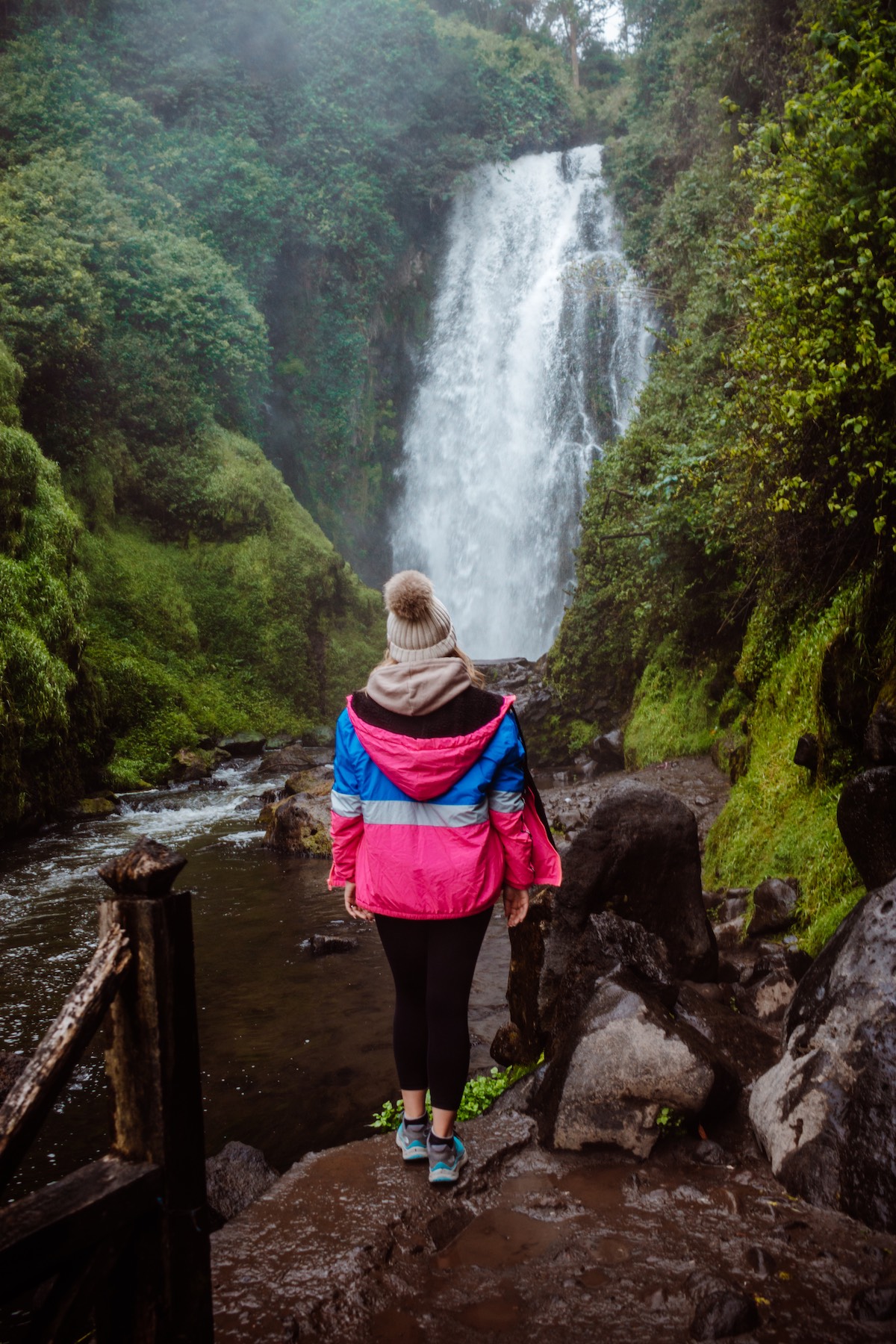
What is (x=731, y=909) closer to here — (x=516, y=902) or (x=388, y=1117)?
(x=388, y=1117)

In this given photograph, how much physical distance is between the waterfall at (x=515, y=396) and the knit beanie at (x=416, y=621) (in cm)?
2286

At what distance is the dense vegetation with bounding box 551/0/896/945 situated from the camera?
196 inches

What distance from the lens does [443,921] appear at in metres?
3.12

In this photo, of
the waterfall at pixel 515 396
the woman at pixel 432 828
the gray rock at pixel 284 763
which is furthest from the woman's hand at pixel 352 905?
the waterfall at pixel 515 396

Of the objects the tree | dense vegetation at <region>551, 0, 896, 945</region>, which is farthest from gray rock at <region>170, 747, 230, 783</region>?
the tree

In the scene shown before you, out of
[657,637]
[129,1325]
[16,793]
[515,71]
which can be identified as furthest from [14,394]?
[515,71]

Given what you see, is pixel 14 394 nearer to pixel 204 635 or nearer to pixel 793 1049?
pixel 204 635

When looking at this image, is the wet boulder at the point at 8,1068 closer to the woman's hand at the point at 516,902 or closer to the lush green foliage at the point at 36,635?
the woman's hand at the point at 516,902

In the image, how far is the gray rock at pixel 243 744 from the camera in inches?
781

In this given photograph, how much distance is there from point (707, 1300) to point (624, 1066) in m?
1.08

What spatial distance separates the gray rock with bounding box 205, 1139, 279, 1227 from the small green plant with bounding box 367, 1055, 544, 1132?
0.66 meters

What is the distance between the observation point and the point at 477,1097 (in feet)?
13.9

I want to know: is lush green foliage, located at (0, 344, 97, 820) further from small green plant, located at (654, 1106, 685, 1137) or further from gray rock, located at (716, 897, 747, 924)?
small green plant, located at (654, 1106, 685, 1137)

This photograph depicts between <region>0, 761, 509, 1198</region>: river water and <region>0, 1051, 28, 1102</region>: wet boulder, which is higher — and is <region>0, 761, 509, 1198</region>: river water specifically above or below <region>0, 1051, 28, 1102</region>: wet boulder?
below
